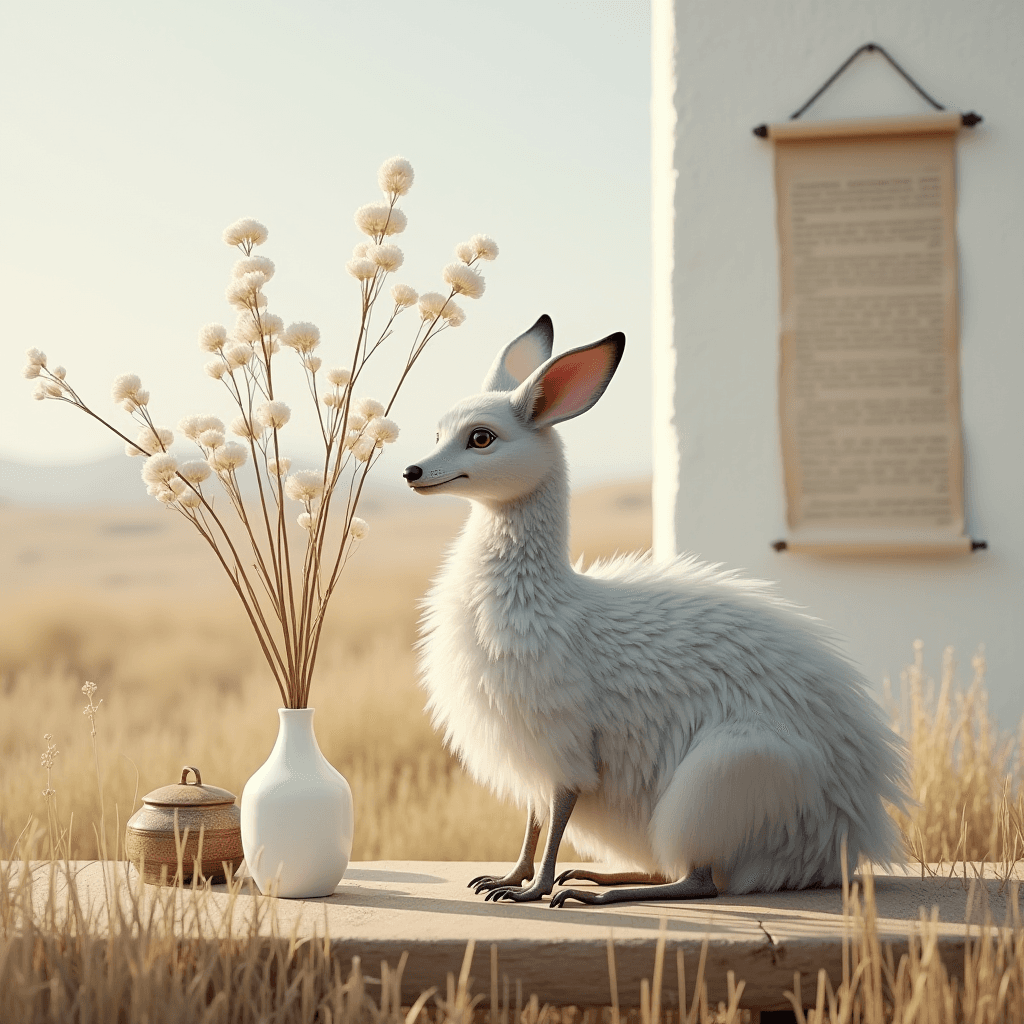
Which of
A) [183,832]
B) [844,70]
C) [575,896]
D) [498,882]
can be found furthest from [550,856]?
[844,70]

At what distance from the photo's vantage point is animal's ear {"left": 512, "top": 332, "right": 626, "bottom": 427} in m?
2.05

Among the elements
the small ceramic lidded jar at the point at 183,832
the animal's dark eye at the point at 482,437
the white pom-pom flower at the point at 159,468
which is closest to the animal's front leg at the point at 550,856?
the small ceramic lidded jar at the point at 183,832

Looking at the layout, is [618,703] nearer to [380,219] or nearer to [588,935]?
[588,935]

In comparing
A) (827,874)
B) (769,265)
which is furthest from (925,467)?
(827,874)

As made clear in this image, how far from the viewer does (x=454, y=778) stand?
13.0ft

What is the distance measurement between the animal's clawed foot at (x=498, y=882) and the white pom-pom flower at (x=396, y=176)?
1350 mm

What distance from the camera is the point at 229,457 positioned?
212cm

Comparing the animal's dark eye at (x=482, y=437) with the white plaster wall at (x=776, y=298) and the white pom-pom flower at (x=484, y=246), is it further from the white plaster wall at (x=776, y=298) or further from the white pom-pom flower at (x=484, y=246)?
the white plaster wall at (x=776, y=298)

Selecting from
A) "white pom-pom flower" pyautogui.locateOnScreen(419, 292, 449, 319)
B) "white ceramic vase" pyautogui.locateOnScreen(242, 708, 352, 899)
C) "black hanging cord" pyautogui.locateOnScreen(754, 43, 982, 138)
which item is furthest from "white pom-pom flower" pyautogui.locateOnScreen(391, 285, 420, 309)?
"black hanging cord" pyautogui.locateOnScreen(754, 43, 982, 138)

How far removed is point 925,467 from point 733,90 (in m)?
1.39

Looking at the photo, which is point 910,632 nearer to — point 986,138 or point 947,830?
point 947,830

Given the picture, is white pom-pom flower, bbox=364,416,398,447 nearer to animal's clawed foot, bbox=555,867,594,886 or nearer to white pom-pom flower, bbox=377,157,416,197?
white pom-pom flower, bbox=377,157,416,197

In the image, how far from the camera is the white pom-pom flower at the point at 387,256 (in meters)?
2.17

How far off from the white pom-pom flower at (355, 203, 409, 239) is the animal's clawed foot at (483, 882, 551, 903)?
1276mm
